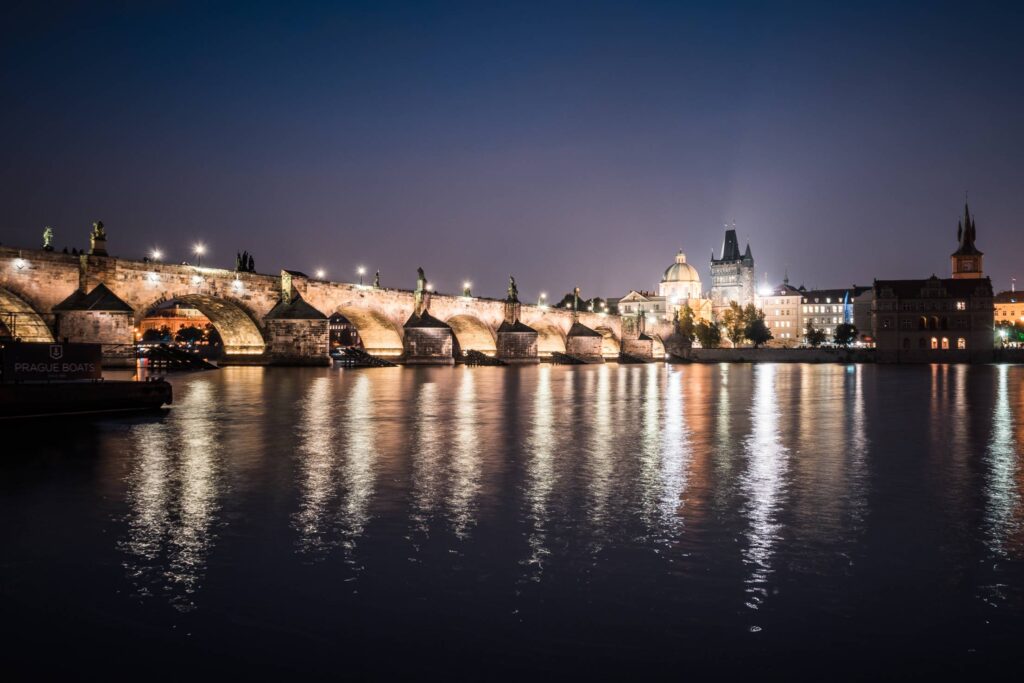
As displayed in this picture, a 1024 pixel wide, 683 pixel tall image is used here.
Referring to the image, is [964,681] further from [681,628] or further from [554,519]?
[554,519]

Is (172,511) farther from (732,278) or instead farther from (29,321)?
(732,278)

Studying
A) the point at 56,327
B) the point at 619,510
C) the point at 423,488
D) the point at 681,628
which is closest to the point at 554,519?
the point at 619,510

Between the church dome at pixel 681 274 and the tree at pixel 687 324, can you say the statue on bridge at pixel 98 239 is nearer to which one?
the tree at pixel 687 324

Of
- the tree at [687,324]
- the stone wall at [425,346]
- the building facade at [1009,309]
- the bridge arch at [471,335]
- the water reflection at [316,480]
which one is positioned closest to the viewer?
the water reflection at [316,480]

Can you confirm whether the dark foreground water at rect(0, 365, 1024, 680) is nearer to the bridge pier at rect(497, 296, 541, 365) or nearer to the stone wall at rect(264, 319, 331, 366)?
the stone wall at rect(264, 319, 331, 366)

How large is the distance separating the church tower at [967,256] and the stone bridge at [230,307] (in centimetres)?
7655

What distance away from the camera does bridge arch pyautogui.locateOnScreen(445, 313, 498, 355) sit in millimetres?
77250

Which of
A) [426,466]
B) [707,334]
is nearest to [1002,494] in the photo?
[426,466]

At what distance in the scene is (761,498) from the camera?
32.4 feet

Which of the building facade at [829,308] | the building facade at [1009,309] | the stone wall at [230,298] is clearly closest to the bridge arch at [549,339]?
the stone wall at [230,298]

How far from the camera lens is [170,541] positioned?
7.50m

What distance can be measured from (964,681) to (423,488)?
6993 millimetres

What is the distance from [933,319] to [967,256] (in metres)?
25.1

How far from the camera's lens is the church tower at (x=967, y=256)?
122 meters
